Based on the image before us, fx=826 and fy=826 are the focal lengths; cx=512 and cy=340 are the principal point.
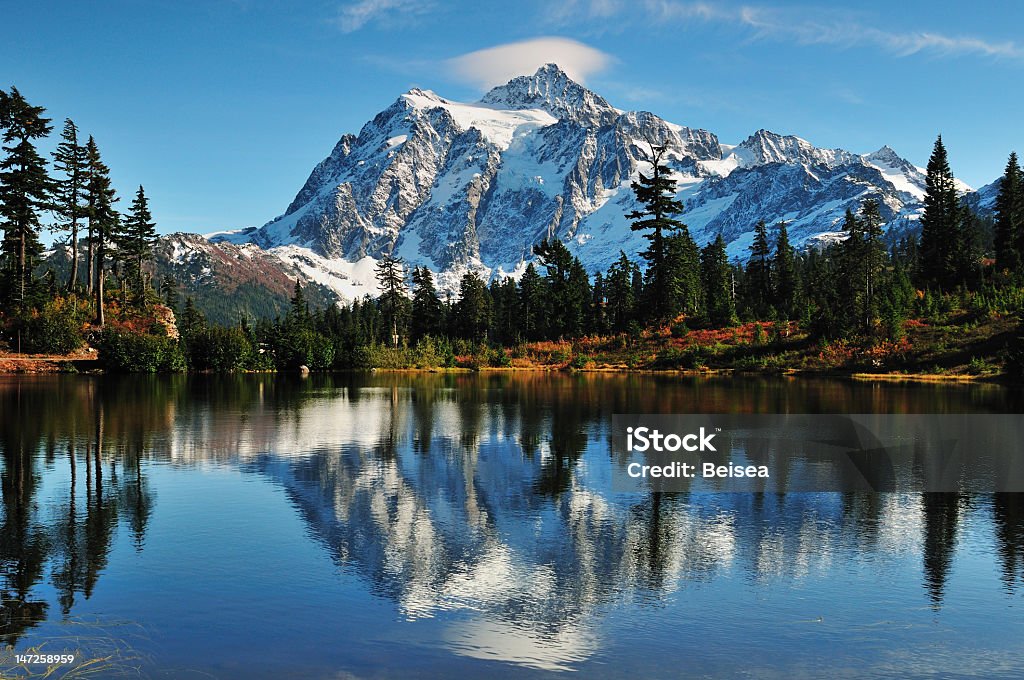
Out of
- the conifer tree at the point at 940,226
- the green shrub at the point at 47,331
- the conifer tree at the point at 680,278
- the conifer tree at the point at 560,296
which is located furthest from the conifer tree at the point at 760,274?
the green shrub at the point at 47,331

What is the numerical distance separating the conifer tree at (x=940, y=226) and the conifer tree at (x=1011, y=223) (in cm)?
477

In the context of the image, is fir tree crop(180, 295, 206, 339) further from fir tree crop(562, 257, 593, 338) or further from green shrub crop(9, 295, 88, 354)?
fir tree crop(562, 257, 593, 338)

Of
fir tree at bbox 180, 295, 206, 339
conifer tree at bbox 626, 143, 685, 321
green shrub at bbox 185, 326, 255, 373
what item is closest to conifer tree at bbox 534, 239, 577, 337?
conifer tree at bbox 626, 143, 685, 321

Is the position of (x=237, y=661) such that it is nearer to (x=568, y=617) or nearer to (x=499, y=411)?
(x=568, y=617)

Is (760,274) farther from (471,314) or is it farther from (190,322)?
(190,322)

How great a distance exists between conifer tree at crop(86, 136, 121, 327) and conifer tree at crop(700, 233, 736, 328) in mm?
71128

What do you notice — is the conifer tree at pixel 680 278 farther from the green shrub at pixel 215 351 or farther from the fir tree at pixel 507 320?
the green shrub at pixel 215 351

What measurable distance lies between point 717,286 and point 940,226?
30.2 m

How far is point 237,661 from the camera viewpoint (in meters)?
11.7

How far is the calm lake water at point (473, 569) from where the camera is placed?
1200 cm

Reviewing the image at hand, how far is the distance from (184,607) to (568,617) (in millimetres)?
6409

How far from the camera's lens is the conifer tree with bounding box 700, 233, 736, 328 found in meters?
98.9

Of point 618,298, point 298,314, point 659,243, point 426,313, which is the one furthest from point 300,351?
point 659,243

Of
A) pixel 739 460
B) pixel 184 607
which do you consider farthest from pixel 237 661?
pixel 739 460
